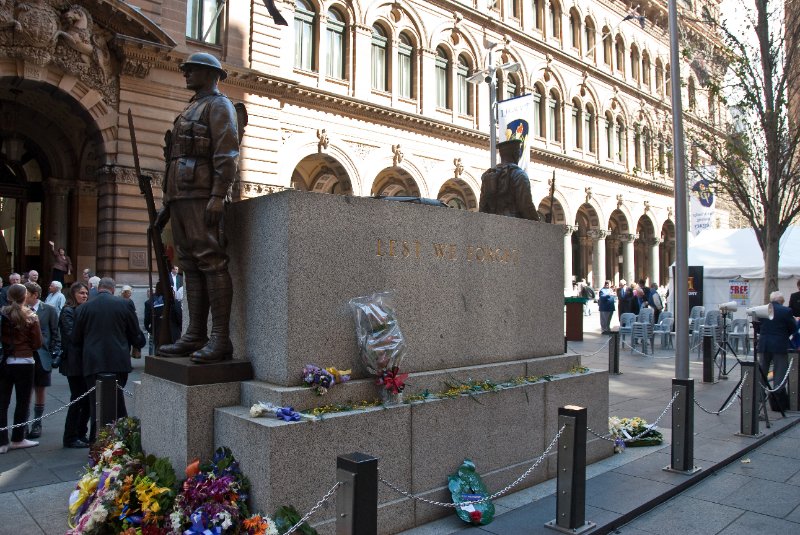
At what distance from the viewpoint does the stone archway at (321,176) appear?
27.1 meters

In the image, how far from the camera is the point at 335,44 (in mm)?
27156

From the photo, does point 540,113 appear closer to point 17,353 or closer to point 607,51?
point 607,51

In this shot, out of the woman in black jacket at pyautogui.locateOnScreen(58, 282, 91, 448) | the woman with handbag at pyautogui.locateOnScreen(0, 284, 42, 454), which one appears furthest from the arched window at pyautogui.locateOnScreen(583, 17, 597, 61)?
the woman with handbag at pyautogui.locateOnScreen(0, 284, 42, 454)

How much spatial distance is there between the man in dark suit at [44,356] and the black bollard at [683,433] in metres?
7.90

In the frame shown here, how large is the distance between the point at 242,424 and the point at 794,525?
4885 millimetres

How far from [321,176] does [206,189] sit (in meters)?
23.7

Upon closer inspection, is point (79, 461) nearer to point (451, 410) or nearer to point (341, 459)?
point (451, 410)

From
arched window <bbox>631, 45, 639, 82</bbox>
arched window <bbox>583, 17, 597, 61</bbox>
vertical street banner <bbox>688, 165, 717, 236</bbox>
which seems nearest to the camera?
vertical street banner <bbox>688, 165, 717, 236</bbox>

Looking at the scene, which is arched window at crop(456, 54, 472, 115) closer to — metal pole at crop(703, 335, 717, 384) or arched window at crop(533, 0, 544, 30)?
arched window at crop(533, 0, 544, 30)

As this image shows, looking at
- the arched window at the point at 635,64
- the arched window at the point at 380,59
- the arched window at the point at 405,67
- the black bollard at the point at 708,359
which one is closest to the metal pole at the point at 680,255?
the black bollard at the point at 708,359

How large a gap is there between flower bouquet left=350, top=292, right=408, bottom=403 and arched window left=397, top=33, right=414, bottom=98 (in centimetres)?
2594

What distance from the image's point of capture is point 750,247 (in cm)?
2322

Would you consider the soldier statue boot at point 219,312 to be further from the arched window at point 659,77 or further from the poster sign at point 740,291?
the arched window at point 659,77

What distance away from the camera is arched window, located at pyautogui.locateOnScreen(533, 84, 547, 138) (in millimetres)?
36875
